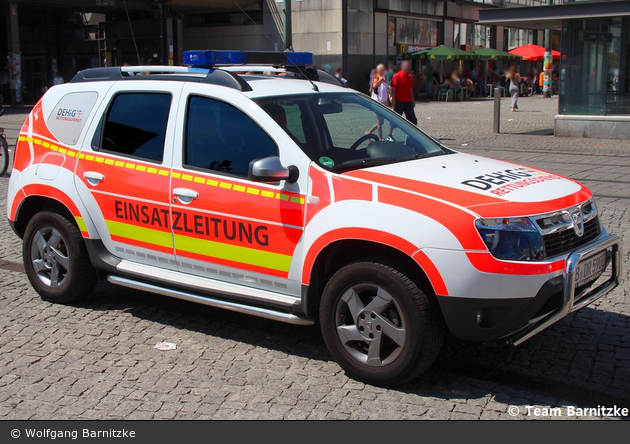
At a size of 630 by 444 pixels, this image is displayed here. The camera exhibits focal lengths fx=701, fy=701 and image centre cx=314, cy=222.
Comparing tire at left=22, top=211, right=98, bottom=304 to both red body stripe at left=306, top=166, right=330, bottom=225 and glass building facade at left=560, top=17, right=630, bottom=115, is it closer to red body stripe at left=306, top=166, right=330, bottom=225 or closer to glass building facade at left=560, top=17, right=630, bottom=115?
red body stripe at left=306, top=166, right=330, bottom=225

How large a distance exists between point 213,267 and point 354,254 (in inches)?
38.2

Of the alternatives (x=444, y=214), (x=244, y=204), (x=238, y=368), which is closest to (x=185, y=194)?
(x=244, y=204)

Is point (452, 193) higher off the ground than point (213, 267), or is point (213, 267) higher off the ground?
point (452, 193)

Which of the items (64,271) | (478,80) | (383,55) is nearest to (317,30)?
(383,55)

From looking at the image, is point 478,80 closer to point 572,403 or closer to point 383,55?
point 383,55

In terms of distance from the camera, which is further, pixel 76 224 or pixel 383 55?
pixel 383 55

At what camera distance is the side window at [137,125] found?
4766 millimetres

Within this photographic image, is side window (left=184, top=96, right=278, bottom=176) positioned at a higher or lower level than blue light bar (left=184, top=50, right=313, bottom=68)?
lower

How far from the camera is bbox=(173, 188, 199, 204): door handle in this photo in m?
4.45

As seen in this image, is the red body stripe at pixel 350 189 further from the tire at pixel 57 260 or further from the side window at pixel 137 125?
the tire at pixel 57 260

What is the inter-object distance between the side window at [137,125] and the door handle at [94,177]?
0.65 feet

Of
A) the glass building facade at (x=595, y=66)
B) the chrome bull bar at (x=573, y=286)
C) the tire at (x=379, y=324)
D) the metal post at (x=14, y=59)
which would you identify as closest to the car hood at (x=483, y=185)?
the chrome bull bar at (x=573, y=286)

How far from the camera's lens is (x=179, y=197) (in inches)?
Answer: 177

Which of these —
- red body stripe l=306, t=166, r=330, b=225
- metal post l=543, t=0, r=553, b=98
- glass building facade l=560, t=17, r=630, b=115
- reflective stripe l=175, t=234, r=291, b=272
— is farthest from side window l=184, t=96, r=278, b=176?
metal post l=543, t=0, r=553, b=98
